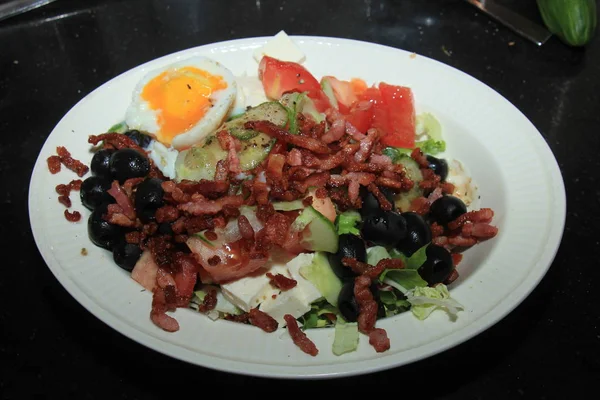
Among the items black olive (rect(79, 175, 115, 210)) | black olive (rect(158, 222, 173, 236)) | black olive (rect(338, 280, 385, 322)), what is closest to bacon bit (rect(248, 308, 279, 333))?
black olive (rect(338, 280, 385, 322))

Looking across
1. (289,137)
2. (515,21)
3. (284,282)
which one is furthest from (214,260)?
(515,21)

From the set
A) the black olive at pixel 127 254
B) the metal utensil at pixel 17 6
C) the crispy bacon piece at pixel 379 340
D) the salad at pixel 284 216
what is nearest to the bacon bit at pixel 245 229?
the salad at pixel 284 216

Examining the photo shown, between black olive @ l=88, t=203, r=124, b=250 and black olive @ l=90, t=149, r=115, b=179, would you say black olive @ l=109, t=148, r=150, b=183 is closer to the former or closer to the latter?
Result: black olive @ l=90, t=149, r=115, b=179

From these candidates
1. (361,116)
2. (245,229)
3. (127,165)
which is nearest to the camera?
(245,229)

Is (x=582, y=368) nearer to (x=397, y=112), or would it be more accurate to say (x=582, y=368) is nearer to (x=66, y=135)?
(x=397, y=112)

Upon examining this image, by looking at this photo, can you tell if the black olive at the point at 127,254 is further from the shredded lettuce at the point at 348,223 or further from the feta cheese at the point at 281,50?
the feta cheese at the point at 281,50

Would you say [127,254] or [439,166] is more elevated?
[127,254]

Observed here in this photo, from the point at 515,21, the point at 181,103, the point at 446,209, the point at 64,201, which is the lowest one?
the point at 515,21

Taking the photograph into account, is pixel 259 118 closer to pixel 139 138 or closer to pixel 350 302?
pixel 139 138
